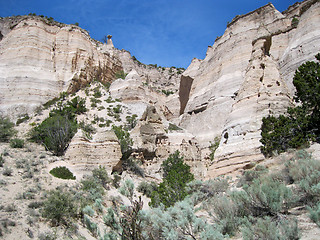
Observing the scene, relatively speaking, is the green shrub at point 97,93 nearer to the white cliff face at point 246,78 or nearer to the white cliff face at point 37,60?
the white cliff face at point 37,60

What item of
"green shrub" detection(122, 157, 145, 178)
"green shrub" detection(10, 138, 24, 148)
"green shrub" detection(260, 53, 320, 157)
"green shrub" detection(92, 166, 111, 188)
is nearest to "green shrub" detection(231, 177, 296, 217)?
"green shrub" detection(260, 53, 320, 157)

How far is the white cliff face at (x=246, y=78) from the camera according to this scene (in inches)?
542

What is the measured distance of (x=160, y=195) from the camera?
1468 centimetres

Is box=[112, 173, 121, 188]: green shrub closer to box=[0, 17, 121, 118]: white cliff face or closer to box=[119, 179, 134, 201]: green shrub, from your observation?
box=[119, 179, 134, 201]: green shrub

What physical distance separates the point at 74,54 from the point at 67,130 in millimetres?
22556

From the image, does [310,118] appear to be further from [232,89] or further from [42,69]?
[42,69]

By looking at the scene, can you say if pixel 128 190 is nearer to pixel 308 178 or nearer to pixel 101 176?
pixel 308 178

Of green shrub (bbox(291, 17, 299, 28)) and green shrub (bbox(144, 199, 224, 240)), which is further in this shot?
green shrub (bbox(291, 17, 299, 28))

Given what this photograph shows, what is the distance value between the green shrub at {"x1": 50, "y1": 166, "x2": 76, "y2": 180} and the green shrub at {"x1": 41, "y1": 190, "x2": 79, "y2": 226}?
160 inches

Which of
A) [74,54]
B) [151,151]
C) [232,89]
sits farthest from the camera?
[74,54]

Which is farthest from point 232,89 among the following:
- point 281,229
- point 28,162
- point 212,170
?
point 281,229

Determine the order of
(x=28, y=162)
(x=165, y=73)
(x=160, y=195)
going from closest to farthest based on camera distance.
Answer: (x=160, y=195) < (x=28, y=162) < (x=165, y=73)

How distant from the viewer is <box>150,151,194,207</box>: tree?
13.4m

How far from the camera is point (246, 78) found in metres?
16.4
